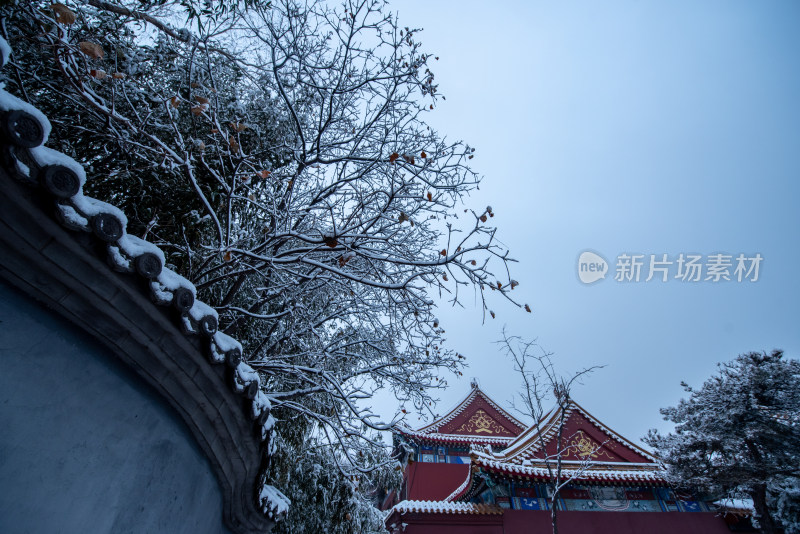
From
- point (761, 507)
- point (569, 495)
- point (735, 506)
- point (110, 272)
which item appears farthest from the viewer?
point (735, 506)

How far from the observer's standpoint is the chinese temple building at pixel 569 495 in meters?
9.89

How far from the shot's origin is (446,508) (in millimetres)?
9984

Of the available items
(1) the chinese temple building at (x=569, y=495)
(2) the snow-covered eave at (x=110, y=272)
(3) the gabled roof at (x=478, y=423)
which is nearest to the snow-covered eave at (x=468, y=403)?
(3) the gabled roof at (x=478, y=423)

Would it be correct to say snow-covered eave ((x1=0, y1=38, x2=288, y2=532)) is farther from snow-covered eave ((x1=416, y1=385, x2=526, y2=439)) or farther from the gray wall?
snow-covered eave ((x1=416, y1=385, x2=526, y2=439))

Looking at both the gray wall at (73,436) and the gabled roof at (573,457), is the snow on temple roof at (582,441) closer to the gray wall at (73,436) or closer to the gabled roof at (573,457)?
the gabled roof at (573,457)

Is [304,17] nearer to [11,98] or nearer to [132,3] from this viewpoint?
[132,3]

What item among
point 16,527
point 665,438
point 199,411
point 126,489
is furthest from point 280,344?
point 665,438

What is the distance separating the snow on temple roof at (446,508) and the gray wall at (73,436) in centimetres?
904

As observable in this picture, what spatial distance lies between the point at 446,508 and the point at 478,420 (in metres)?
6.78

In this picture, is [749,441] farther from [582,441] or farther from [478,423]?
[478,423]

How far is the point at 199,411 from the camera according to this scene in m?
2.41

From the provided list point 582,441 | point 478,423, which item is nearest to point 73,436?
point 582,441

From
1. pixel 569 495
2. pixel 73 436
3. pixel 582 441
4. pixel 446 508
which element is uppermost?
pixel 582 441

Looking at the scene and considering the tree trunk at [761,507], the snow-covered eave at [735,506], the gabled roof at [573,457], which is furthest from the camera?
the snow-covered eave at [735,506]
